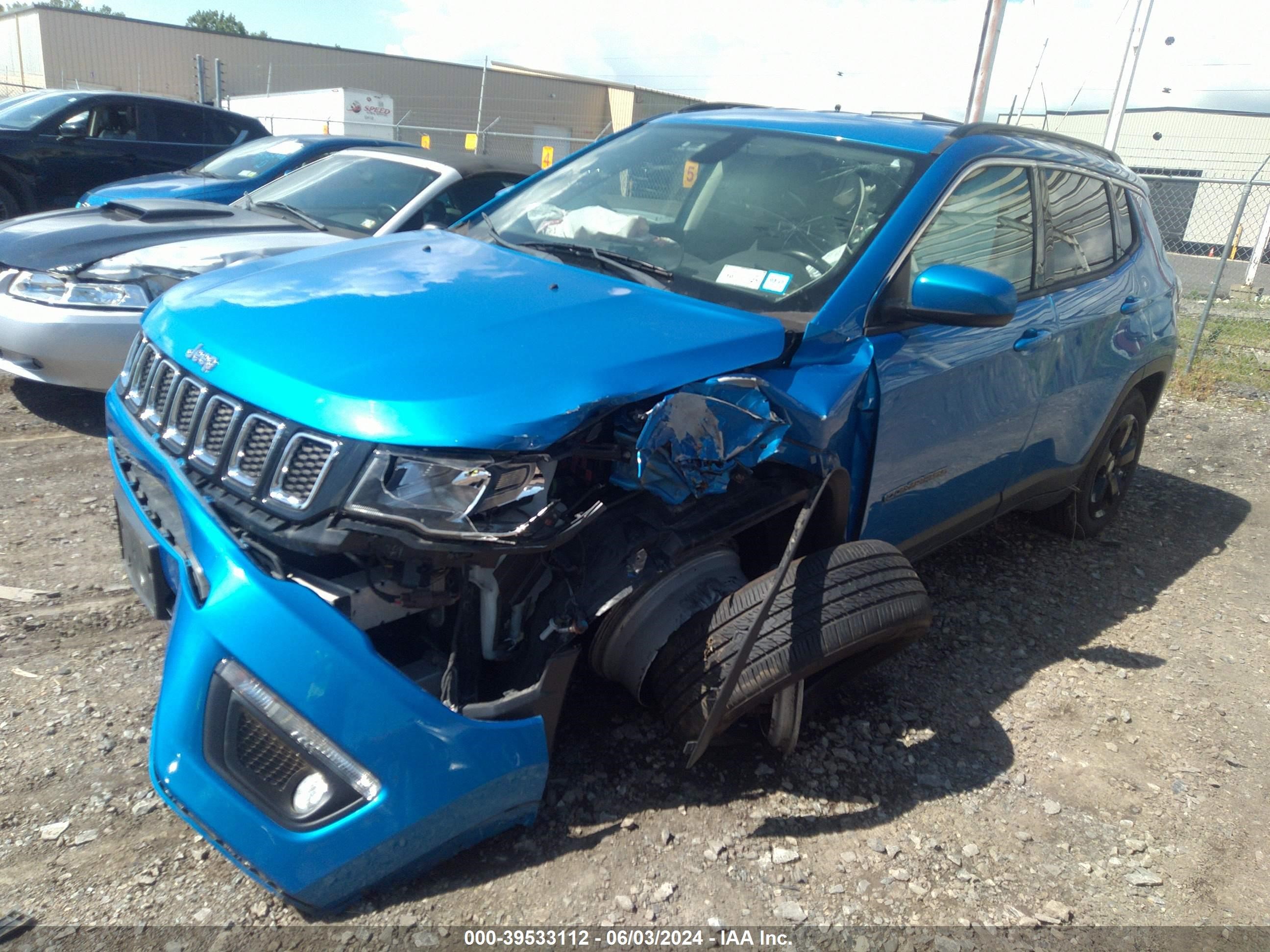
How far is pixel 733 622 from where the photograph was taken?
2.43 meters

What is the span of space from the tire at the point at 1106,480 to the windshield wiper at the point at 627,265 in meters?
2.67

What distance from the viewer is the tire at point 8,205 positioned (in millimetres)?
8250

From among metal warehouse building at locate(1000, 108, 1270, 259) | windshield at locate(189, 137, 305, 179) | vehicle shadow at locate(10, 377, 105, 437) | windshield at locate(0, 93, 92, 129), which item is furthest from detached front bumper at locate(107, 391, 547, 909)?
metal warehouse building at locate(1000, 108, 1270, 259)

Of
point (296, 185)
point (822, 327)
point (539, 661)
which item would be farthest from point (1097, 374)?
point (296, 185)

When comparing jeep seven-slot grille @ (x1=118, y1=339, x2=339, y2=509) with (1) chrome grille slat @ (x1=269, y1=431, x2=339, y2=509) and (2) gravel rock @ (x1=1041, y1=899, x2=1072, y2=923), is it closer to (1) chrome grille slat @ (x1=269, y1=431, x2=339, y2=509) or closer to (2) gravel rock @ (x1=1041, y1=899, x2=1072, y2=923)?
(1) chrome grille slat @ (x1=269, y1=431, x2=339, y2=509)

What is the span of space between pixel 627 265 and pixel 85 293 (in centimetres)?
308

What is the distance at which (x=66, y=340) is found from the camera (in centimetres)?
452

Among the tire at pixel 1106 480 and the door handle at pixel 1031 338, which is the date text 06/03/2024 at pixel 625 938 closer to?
the door handle at pixel 1031 338

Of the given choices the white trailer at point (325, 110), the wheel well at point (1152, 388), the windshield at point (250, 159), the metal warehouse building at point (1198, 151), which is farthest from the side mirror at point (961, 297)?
the metal warehouse building at point (1198, 151)

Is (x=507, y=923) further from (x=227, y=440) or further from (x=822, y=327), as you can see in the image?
(x=822, y=327)

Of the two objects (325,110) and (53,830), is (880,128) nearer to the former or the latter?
(53,830)

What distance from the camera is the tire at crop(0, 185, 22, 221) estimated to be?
8.25m

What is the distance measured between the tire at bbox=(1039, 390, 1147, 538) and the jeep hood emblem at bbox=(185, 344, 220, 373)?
3.90 m

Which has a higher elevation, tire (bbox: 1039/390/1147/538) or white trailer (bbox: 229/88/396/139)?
tire (bbox: 1039/390/1147/538)
